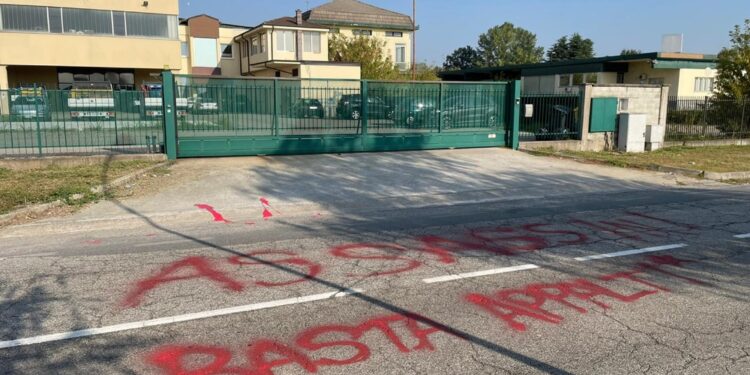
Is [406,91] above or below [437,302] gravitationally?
above

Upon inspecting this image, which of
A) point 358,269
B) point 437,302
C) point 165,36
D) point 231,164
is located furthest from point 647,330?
point 165,36

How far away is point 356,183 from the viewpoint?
1199cm

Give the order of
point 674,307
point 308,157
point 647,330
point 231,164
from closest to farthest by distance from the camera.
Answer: point 647,330
point 674,307
point 231,164
point 308,157

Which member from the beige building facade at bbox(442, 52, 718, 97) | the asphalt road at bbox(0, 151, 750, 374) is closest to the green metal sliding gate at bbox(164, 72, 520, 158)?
the asphalt road at bbox(0, 151, 750, 374)

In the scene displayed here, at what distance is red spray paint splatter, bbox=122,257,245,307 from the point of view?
522 centimetres

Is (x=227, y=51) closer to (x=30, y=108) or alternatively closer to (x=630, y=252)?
(x=30, y=108)

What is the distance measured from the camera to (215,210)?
30.5 feet

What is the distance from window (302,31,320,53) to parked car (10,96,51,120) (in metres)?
33.5

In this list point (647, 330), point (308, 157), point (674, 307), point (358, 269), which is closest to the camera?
point (647, 330)

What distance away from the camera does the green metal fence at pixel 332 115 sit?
14.4 metres

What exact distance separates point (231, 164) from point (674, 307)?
10840 millimetres

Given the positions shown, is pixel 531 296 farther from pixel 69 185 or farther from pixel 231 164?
pixel 231 164

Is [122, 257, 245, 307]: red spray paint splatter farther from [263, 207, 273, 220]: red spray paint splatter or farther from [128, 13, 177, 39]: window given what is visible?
[128, 13, 177, 39]: window

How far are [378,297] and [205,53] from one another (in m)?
49.2
